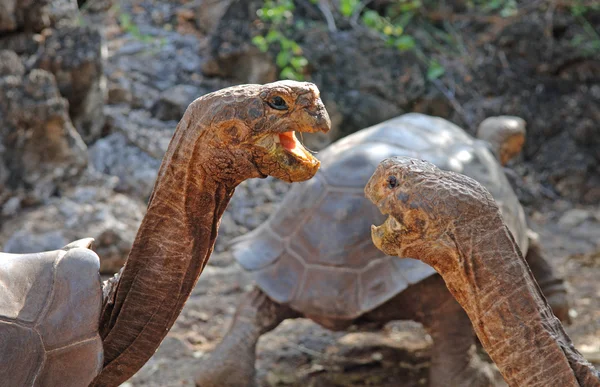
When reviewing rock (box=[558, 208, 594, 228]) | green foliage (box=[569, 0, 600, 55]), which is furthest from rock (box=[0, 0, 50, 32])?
green foliage (box=[569, 0, 600, 55])

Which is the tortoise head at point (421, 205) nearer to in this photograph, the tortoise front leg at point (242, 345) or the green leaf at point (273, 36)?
the tortoise front leg at point (242, 345)

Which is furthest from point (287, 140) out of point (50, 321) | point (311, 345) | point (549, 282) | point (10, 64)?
point (10, 64)

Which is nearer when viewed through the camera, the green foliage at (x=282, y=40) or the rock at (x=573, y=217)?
the rock at (x=573, y=217)

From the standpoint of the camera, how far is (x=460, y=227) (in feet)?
6.19

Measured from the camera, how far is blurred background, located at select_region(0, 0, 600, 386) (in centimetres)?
460

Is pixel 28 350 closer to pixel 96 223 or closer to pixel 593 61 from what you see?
pixel 96 223

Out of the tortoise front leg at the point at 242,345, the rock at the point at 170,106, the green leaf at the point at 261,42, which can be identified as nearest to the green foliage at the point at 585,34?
the green leaf at the point at 261,42

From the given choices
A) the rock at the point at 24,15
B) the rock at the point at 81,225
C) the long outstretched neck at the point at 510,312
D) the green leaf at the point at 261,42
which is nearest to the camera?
the long outstretched neck at the point at 510,312

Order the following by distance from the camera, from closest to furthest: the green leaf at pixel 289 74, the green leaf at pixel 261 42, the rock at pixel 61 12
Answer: the rock at pixel 61 12 < the green leaf at pixel 289 74 < the green leaf at pixel 261 42

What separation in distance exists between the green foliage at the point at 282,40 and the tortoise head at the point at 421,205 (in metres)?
4.74

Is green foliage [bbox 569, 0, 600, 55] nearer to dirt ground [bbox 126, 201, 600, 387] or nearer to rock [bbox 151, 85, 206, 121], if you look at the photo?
dirt ground [bbox 126, 201, 600, 387]

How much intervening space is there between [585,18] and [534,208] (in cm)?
211

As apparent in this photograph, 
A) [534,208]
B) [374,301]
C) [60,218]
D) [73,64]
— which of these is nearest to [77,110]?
[73,64]

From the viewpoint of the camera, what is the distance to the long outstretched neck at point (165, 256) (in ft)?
6.69
